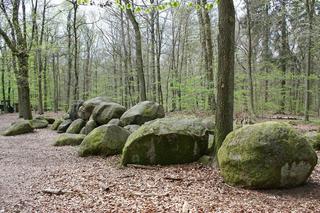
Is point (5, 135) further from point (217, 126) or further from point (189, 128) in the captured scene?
point (217, 126)

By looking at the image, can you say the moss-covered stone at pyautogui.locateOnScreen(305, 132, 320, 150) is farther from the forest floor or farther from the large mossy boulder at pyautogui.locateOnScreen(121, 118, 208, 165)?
the large mossy boulder at pyautogui.locateOnScreen(121, 118, 208, 165)

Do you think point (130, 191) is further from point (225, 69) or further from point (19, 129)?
point (19, 129)

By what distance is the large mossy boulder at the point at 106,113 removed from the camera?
39.5ft

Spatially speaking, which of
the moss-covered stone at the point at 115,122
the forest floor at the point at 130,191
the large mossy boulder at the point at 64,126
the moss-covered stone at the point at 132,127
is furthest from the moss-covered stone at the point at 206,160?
the large mossy boulder at the point at 64,126

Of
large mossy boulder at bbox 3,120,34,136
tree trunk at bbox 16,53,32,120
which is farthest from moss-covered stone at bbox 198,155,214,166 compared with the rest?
tree trunk at bbox 16,53,32,120

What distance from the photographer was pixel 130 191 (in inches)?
204

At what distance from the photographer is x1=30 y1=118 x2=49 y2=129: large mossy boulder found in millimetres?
14627

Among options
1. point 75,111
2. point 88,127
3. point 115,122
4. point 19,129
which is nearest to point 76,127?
point 88,127

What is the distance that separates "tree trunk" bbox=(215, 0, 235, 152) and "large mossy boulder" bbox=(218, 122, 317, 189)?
875mm

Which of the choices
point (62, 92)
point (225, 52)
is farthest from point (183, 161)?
point (62, 92)

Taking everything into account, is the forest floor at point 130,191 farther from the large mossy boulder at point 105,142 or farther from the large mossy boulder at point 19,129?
the large mossy boulder at point 19,129

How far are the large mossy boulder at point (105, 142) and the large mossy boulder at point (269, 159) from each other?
3.70 metres

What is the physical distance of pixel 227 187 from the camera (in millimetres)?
5387

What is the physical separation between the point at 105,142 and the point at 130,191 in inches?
126
